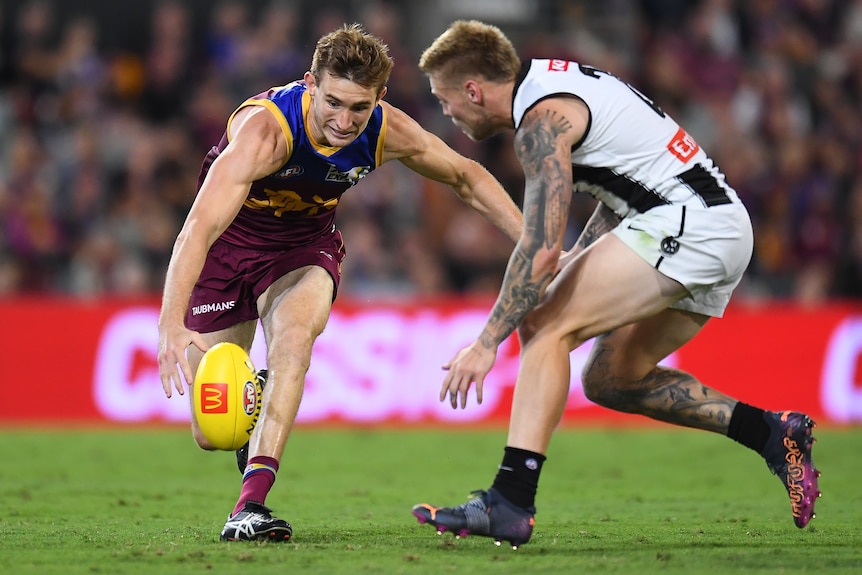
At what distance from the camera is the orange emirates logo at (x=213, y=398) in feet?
18.1

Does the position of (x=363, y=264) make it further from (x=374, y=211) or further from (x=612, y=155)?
(x=612, y=155)

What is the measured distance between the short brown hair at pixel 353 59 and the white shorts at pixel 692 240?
4.52 feet

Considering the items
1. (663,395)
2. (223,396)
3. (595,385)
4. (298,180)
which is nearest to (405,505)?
(595,385)

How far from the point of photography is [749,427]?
5.96 metres

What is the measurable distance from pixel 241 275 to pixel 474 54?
1973 mm

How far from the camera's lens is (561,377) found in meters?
5.36

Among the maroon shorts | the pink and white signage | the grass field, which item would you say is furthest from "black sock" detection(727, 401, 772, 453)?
the pink and white signage

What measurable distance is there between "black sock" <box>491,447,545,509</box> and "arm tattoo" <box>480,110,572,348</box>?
506mm

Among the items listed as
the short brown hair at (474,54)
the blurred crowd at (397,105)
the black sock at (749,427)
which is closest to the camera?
the short brown hair at (474,54)

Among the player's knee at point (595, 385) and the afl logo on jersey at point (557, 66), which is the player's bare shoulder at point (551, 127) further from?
the player's knee at point (595, 385)

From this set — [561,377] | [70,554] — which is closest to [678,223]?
[561,377]

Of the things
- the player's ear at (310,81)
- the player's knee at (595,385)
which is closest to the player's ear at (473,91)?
the player's ear at (310,81)

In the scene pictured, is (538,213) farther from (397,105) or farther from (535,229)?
(397,105)

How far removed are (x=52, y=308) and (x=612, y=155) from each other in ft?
27.3
